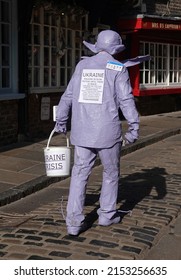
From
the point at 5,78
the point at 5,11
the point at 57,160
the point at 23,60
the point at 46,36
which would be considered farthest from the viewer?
the point at 46,36

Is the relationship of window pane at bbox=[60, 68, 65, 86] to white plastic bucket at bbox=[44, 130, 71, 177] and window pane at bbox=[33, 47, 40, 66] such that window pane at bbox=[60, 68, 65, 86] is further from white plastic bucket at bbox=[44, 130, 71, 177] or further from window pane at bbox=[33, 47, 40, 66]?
white plastic bucket at bbox=[44, 130, 71, 177]

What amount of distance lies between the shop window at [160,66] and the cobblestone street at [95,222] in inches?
313

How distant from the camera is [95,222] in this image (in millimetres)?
5508

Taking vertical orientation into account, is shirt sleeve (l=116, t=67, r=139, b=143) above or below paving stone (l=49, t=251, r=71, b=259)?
above

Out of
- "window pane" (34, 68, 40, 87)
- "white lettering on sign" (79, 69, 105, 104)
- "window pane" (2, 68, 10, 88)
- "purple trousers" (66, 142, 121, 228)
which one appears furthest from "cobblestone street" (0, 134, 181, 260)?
"window pane" (34, 68, 40, 87)

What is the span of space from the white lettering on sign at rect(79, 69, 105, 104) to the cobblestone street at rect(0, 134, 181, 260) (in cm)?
134

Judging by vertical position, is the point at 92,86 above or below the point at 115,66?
below

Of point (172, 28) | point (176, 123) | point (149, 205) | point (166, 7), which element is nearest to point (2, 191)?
point (149, 205)

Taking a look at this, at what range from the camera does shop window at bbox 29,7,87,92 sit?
11.0 m

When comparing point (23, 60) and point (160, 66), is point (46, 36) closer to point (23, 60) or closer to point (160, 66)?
point (23, 60)

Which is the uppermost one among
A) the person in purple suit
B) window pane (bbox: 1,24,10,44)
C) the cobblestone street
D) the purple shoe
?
window pane (bbox: 1,24,10,44)

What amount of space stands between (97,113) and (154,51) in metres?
11.9

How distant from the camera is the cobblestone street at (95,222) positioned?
4664mm

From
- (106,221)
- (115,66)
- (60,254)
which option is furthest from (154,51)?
(60,254)
